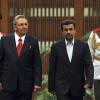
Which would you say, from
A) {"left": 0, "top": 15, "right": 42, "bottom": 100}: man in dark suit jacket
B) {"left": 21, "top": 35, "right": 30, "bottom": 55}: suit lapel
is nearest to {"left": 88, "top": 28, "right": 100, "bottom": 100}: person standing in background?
{"left": 0, "top": 15, "right": 42, "bottom": 100}: man in dark suit jacket

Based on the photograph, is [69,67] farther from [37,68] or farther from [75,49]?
[37,68]

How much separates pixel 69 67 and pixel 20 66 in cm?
76

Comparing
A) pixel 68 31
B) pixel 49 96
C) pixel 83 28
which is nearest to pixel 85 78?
pixel 68 31

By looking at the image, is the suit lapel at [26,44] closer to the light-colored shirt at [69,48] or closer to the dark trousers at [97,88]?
the light-colored shirt at [69,48]

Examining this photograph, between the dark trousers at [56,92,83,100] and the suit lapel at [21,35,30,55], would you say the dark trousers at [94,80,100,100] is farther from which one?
the suit lapel at [21,35,30,55]

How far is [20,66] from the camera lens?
9.14 m

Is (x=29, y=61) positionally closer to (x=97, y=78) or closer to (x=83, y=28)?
(x=97, y=78)

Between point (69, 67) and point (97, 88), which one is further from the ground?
point (69, 67)

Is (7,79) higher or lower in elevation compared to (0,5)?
lower

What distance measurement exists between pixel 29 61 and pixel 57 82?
551 mm

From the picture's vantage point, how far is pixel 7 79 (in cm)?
922

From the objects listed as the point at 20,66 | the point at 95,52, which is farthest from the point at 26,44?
the point at 95,52

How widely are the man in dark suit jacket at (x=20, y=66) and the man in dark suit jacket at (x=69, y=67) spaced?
0.27m

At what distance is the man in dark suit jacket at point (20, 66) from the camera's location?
915cm
